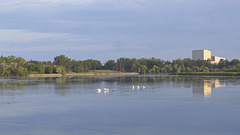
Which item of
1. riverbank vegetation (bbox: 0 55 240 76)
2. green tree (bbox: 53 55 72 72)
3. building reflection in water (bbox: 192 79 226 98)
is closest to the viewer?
building reflection in water (bbox: 192 79 226 98)

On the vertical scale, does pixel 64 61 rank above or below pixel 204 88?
above

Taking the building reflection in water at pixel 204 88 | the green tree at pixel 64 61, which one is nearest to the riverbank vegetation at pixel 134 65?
the green tree at pixel 64 61

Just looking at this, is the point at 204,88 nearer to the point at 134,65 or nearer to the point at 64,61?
the point at 64,61

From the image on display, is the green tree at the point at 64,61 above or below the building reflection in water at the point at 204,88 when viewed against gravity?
above

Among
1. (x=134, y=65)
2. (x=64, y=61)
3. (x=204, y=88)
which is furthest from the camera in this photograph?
(x=134, y=65)

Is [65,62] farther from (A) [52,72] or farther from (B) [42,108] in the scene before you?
(B) [42,108]

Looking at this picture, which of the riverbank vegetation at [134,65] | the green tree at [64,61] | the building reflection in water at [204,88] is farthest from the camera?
the green tree at [64,61]

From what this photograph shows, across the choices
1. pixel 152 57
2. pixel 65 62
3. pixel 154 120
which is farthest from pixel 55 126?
pixel 152 57

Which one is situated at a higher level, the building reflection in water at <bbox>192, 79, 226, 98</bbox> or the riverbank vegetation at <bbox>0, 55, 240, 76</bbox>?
the riverbank vegetation at <bbox>0, 55, 240, 76</bbox>

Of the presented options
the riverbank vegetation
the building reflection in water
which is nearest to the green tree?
the riverbank vegetation

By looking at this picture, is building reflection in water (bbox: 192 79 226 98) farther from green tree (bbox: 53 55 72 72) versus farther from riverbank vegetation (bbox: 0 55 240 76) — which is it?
green tree (bbox: 53 55 72 72)

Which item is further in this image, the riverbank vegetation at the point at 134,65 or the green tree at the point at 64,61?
the green tree at the point at 64,61

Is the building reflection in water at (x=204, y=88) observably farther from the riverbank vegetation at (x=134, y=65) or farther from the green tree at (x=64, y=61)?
the green tree at (x=64, y=61)

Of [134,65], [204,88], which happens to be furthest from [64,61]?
[204,88]
